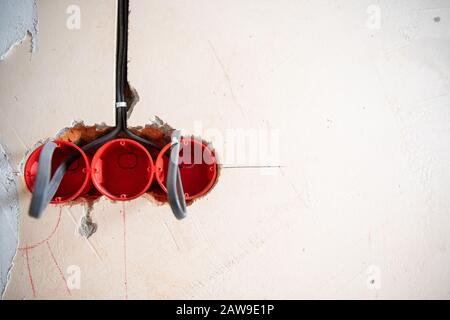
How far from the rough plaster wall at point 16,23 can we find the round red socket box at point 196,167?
458mm

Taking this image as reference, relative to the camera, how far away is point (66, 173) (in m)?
0.75

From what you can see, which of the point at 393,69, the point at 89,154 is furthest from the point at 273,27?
the point at 89,154

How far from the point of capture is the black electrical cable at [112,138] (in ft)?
2.04

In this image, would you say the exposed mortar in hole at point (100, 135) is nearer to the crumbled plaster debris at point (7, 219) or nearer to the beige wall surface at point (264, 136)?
the beige wall surface at point (264, 136)

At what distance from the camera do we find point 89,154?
0.76 meters

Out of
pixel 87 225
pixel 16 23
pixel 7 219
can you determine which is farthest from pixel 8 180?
pixel 16 23

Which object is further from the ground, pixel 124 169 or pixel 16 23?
pixel 16 23

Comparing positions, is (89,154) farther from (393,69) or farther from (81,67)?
(393,69)

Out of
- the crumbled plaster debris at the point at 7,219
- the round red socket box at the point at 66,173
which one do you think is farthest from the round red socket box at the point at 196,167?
the crumbled plaster debris at the point at 7,219

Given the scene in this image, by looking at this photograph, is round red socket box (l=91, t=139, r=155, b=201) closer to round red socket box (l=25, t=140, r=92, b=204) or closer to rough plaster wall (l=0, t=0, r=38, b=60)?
round red socket box (l=25, t=140, r=92, b=204)

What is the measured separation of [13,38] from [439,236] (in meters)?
1.20

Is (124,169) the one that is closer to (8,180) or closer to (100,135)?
(100,135)

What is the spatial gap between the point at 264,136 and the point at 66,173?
49cm

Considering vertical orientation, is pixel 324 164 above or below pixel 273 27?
below
